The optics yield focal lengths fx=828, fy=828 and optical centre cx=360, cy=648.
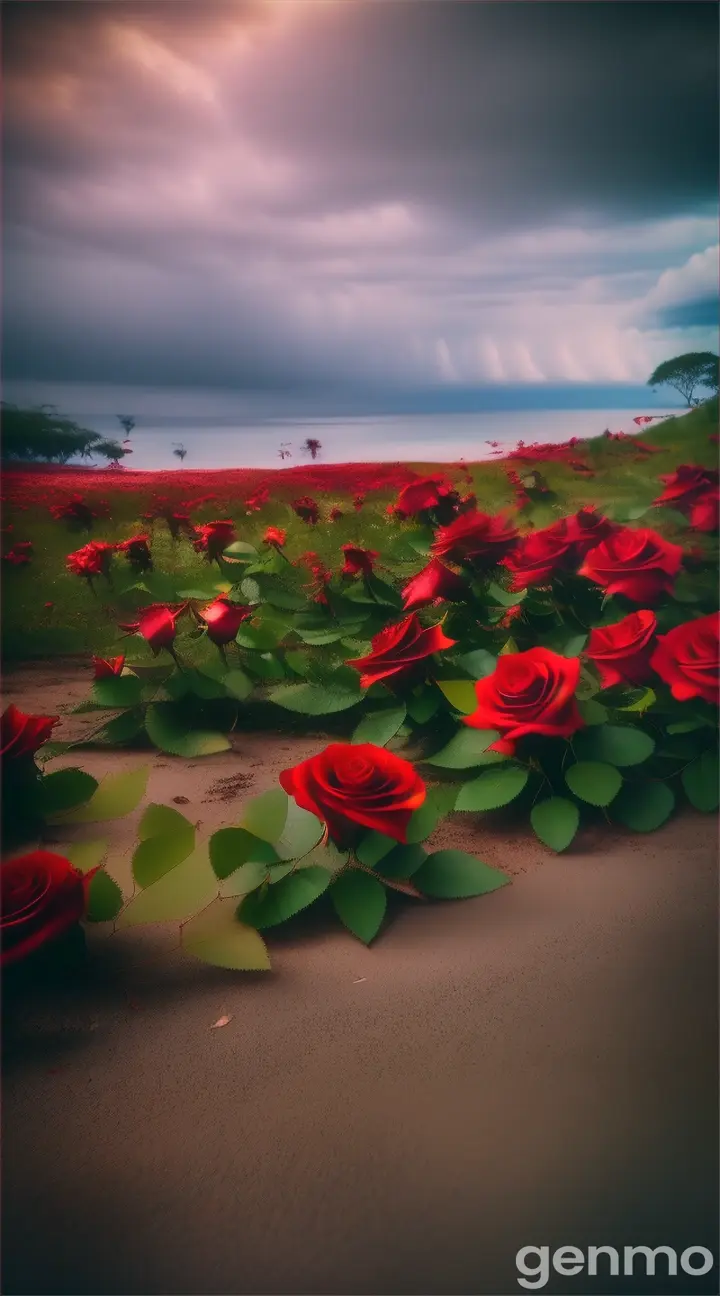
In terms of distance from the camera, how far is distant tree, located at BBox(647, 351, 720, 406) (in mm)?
758

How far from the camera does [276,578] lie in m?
0.85

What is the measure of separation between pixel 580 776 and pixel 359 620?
1.00 feet

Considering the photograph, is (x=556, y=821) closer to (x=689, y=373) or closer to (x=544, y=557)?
(x=544, y=557)

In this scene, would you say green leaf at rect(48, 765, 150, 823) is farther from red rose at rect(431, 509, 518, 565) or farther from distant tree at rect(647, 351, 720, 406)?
distant tree at rect(647, 351, 720, 406)

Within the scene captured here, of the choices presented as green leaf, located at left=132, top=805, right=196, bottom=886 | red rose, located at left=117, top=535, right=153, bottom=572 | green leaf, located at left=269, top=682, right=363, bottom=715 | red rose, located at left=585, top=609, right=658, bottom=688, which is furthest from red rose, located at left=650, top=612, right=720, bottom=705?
red rose, located at left=117, top=535, right=153, bottom=572

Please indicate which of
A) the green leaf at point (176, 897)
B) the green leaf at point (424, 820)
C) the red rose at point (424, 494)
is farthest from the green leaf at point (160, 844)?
the red rose at point (424, 494)

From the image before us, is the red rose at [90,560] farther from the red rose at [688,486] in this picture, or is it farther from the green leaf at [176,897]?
the red rose at [688,486]

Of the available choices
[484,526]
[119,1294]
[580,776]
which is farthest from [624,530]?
[119,1294]

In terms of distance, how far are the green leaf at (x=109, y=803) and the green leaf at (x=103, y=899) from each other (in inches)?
3.5

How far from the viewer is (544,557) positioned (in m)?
0.68

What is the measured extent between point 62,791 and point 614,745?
0.35m

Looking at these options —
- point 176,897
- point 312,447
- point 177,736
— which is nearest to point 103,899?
point 176,897

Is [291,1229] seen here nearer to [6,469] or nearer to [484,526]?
[484,526]

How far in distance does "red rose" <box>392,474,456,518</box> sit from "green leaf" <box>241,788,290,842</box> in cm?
39
